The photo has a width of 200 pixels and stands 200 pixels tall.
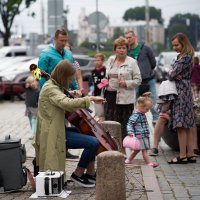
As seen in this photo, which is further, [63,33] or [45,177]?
[63,33]

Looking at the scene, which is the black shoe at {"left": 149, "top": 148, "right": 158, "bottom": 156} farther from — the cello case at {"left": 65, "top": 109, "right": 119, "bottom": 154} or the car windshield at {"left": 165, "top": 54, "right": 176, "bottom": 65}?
the car windshield at {"left": 165, "top": 54, "right": 176, "bottom": 65}

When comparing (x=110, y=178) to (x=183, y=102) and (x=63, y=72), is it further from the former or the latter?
(x=183, y=102)

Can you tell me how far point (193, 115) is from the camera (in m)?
10.5


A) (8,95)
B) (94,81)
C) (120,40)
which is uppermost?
(120,40)

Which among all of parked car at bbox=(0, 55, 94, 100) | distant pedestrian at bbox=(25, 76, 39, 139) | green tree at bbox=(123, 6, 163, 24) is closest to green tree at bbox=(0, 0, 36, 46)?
parked car at bbox=(0, 55, 94, 100)

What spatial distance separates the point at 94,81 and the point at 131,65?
525cm

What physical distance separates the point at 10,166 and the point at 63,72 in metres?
1.25

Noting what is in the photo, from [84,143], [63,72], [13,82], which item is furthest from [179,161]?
→ [13,82]

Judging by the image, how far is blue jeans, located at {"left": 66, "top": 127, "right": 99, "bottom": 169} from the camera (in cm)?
814

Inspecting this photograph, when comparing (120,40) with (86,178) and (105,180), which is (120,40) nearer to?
(86,178)

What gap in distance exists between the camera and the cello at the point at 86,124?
26.8 ft

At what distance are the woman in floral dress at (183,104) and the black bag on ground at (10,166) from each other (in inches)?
118

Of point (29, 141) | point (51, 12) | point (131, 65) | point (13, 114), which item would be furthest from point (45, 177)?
point (51, 12)

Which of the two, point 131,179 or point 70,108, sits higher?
point 70,108
